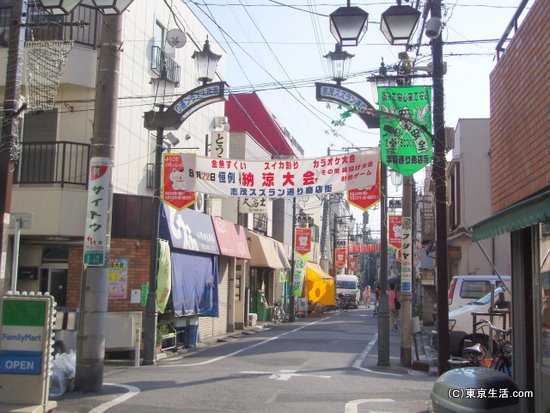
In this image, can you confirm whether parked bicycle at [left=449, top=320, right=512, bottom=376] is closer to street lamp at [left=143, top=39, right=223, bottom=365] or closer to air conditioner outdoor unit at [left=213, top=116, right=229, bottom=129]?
street lamp at [left=143, top=39, right=223, bottom=365]

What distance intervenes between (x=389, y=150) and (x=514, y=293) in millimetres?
3541

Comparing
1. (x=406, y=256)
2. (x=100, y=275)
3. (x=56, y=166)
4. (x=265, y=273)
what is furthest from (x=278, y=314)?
(x=100, y=275)

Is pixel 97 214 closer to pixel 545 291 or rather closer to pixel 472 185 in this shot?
pixel 545 291

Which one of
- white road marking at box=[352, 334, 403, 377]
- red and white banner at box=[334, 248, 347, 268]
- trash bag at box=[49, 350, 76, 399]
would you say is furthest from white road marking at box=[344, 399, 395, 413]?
red and white banner at box=[334, 248, 347, 268]

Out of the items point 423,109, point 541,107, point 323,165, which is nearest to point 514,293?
point 541,107

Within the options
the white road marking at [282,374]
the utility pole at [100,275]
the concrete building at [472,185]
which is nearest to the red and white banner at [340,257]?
the concrete building at [472,185]

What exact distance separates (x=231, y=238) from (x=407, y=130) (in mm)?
13464

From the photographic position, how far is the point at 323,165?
13.6m

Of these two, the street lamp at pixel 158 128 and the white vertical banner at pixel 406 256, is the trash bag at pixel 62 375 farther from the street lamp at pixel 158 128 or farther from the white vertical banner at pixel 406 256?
the white vertical banner at pixel 406 256

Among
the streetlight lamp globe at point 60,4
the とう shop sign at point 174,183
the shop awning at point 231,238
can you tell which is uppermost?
the streetlight lamp globe at point 60,4

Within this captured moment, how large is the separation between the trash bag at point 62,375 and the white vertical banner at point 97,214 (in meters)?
1.71

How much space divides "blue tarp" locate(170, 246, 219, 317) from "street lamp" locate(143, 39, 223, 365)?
7.76 ft

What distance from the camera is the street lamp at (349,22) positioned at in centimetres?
942

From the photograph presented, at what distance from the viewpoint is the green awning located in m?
5.91
